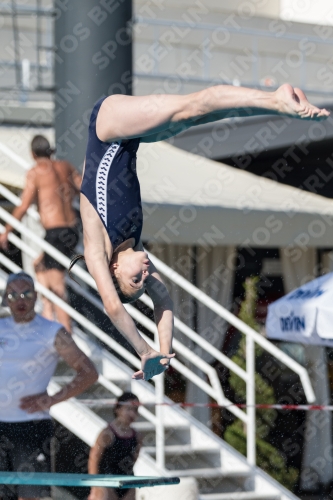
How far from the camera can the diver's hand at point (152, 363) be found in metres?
3.61

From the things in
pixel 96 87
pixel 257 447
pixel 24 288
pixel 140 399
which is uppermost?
pixel 96 87

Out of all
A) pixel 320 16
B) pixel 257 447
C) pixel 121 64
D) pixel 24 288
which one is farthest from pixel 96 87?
pixel 320 16

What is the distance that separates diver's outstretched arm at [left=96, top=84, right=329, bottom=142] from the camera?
3256mm

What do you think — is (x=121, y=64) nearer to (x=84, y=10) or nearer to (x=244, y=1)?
(x=84, y=10)

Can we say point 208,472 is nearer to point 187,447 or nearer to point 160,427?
point 187,447

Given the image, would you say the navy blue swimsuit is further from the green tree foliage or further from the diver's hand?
the green tree foliage

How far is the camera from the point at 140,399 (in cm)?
621

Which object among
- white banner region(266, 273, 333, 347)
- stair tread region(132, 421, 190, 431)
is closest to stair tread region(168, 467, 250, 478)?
stair tread region(132, 421, 190, 431)

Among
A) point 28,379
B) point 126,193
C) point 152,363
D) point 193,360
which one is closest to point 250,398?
point 193,360

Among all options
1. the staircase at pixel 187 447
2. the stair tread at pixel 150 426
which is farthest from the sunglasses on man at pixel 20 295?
the stair tread at pixel 150 426

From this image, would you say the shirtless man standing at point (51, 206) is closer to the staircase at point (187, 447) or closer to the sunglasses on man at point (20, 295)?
the staircase at point (187, 447)

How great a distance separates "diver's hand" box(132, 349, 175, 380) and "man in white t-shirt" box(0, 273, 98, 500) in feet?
4.41

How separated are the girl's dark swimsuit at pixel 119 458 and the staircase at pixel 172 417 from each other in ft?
0.84

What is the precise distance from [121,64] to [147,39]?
741cm
